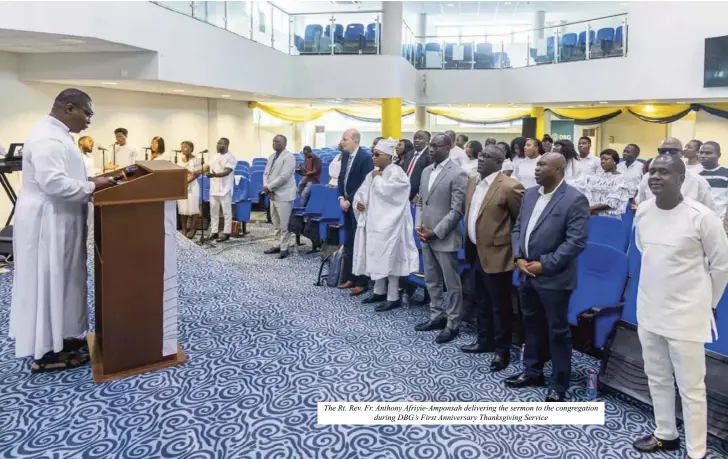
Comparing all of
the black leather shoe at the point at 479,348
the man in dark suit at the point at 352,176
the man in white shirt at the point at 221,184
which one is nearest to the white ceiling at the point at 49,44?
the man in white shirt at the point at 221,184

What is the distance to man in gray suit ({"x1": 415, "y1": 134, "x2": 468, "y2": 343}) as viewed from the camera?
172 inches

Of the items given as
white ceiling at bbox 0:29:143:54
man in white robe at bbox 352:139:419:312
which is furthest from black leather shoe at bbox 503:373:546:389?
white ceiling at bbox 0:29:143:54

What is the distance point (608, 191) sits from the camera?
19.9 ft

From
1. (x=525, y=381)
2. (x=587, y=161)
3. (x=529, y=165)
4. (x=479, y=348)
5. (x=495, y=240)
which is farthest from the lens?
(x=587, y=161)

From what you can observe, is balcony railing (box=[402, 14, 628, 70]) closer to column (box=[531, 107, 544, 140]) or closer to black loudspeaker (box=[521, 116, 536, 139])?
black loudspeaker (box=[521, 116, 536, 139])

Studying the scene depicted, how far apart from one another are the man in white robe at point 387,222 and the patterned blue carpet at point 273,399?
0.75 metres

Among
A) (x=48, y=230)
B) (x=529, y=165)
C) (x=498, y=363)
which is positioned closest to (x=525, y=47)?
(x=529, y=165)


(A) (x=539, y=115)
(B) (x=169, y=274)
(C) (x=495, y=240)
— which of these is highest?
(A) (x=539, y=115)

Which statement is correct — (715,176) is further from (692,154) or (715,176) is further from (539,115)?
(539,115)

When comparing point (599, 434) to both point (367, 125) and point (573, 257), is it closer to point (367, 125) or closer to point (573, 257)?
point (573, 257)

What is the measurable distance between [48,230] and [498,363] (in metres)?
2.91

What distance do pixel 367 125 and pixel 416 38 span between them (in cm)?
790

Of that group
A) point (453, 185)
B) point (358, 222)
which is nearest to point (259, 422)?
point (453, 185)

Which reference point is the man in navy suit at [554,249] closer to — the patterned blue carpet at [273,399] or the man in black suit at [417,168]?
the patterned blue carpet at [273,399]
